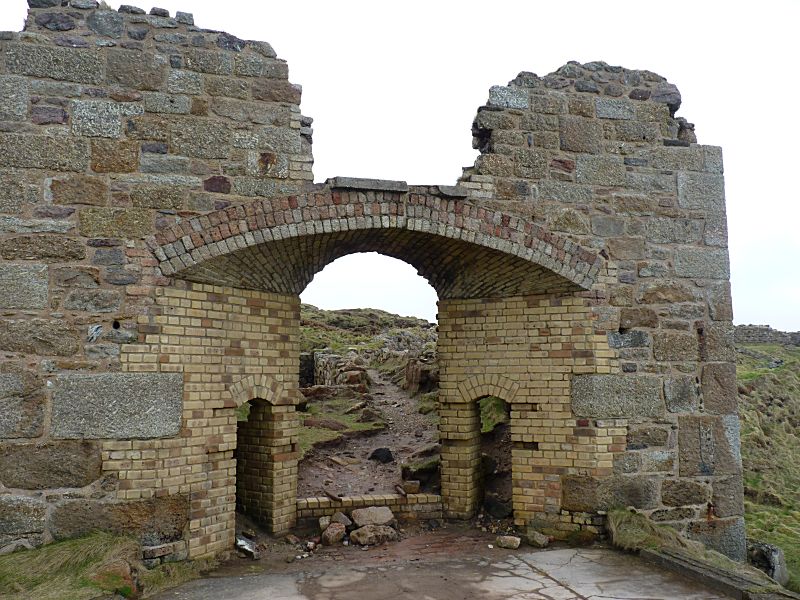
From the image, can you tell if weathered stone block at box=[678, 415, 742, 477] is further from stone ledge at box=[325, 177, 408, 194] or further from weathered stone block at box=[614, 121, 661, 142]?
stone ledge at box=[325, 177, 408, 194]

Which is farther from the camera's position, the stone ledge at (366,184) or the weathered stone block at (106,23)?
the stone ledge at (366,184)

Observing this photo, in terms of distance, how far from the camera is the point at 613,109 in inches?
292

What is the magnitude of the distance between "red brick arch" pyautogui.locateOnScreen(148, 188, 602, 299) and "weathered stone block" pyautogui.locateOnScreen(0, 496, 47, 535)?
235 cm

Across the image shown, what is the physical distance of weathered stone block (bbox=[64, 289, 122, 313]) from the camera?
5766mm

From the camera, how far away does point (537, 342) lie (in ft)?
23.6

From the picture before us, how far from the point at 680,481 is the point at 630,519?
819 mm

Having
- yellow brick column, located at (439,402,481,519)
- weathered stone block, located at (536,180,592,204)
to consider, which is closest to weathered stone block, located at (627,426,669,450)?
yellow brick column, located at (439,402,481,519)

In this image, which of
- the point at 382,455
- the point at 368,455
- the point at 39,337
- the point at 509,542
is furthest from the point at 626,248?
the point at 39,337

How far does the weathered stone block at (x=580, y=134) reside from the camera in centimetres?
724

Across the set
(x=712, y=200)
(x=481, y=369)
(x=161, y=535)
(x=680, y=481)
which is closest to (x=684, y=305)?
(x=712, y=200)

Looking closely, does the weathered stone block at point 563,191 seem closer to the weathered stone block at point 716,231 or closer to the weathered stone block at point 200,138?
the weathered stone block at point 716,231

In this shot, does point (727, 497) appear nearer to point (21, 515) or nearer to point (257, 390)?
point (257, 390)

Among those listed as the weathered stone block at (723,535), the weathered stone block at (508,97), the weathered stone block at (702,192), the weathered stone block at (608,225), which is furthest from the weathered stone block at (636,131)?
the weathered stone block at (723,535)

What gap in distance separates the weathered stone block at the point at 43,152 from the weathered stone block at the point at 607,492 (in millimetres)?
5980
